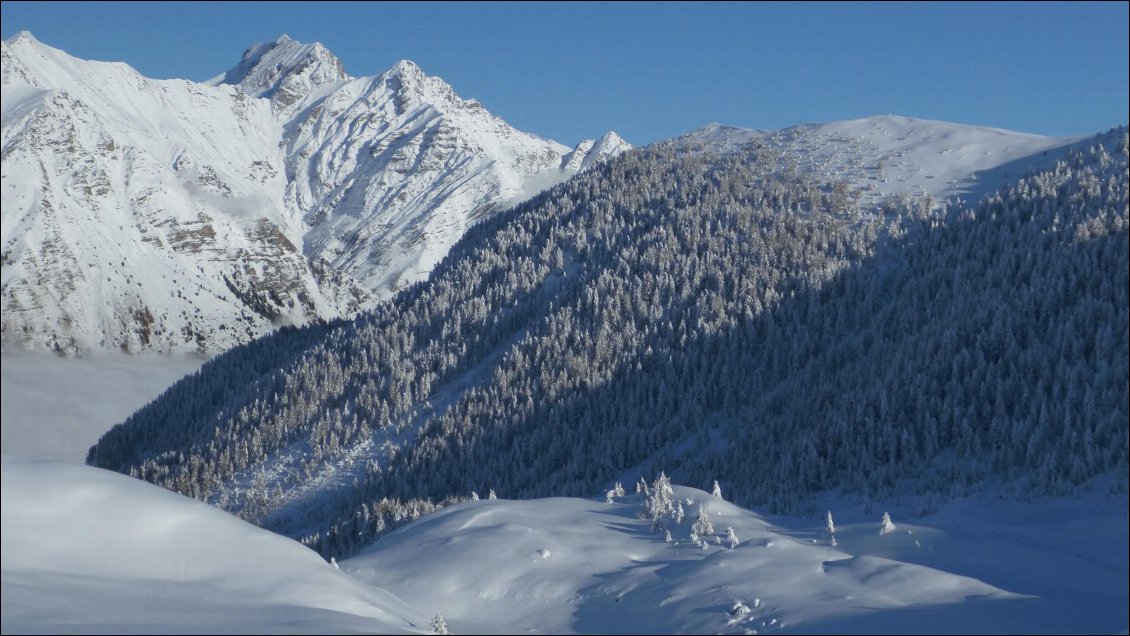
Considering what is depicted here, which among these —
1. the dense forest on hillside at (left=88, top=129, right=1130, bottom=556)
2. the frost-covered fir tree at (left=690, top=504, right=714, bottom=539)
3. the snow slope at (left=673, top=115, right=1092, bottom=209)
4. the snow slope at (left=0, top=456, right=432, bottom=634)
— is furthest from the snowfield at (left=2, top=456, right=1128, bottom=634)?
the snow slope at (left=673, top=115, right=1092, bottom=209)

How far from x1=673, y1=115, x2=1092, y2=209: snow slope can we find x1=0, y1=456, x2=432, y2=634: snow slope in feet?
324

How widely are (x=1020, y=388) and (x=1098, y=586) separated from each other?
1327 inches

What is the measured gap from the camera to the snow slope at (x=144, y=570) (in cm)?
1969

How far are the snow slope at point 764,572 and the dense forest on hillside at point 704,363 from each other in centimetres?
941

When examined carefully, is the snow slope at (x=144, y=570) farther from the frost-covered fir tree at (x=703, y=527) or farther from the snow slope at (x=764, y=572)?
the frost-covered fir tree at (x=703, y=527)

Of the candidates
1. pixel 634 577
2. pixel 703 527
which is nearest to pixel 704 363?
pixel 703 527

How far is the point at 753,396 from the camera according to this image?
299ft

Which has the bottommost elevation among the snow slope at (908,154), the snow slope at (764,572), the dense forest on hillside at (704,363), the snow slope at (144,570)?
the snow slope at (764,572)

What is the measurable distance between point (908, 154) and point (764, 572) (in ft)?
363

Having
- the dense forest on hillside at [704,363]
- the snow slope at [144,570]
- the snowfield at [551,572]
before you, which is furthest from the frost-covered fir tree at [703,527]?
the snow slope at [144,570]

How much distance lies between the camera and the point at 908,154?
12900 centimetres

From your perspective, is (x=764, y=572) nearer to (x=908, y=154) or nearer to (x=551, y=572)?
(x=551, y=572)

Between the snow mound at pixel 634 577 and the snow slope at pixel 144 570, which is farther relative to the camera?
the snow mound at pixel 634 577

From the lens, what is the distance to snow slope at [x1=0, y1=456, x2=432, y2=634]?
19.7 metres
